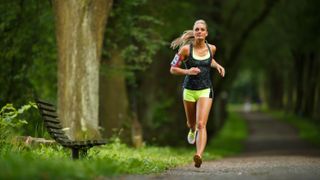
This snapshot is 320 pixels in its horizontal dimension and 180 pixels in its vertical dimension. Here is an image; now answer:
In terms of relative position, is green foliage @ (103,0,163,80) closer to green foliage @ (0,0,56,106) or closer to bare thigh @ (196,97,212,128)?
green foliage @ (0,0,56,106)

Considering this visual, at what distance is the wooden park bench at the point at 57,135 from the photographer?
33.7 ft

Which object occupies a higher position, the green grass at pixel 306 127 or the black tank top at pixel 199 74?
the black tank top at pixel 199 74

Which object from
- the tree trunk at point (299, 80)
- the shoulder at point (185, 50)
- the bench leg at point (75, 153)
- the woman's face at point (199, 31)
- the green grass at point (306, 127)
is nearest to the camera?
the bench leg at point (75, 153)

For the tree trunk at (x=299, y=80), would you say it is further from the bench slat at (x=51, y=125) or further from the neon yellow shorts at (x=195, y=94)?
the bench slat at (x=51, y=125)

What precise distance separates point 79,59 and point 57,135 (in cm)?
479

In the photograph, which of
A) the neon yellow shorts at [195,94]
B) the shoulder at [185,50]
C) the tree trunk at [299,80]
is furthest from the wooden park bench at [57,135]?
the tree trunk at [299,80]

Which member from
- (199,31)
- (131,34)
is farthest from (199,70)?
(131,34)

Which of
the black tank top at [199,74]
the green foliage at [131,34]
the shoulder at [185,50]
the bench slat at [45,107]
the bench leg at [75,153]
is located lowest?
the bench leg at [75,153]

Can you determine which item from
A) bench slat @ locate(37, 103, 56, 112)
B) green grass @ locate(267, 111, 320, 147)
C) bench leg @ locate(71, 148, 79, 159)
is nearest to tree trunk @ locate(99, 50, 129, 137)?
bench slat @ locate(37, 103, 56, 112)

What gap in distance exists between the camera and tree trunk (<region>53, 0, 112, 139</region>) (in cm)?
1502

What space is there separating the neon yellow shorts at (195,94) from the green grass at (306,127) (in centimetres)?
1988

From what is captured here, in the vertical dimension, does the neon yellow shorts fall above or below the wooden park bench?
above

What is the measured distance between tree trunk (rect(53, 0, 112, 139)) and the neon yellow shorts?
3875 mm

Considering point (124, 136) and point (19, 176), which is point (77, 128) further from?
point (19, 176)
